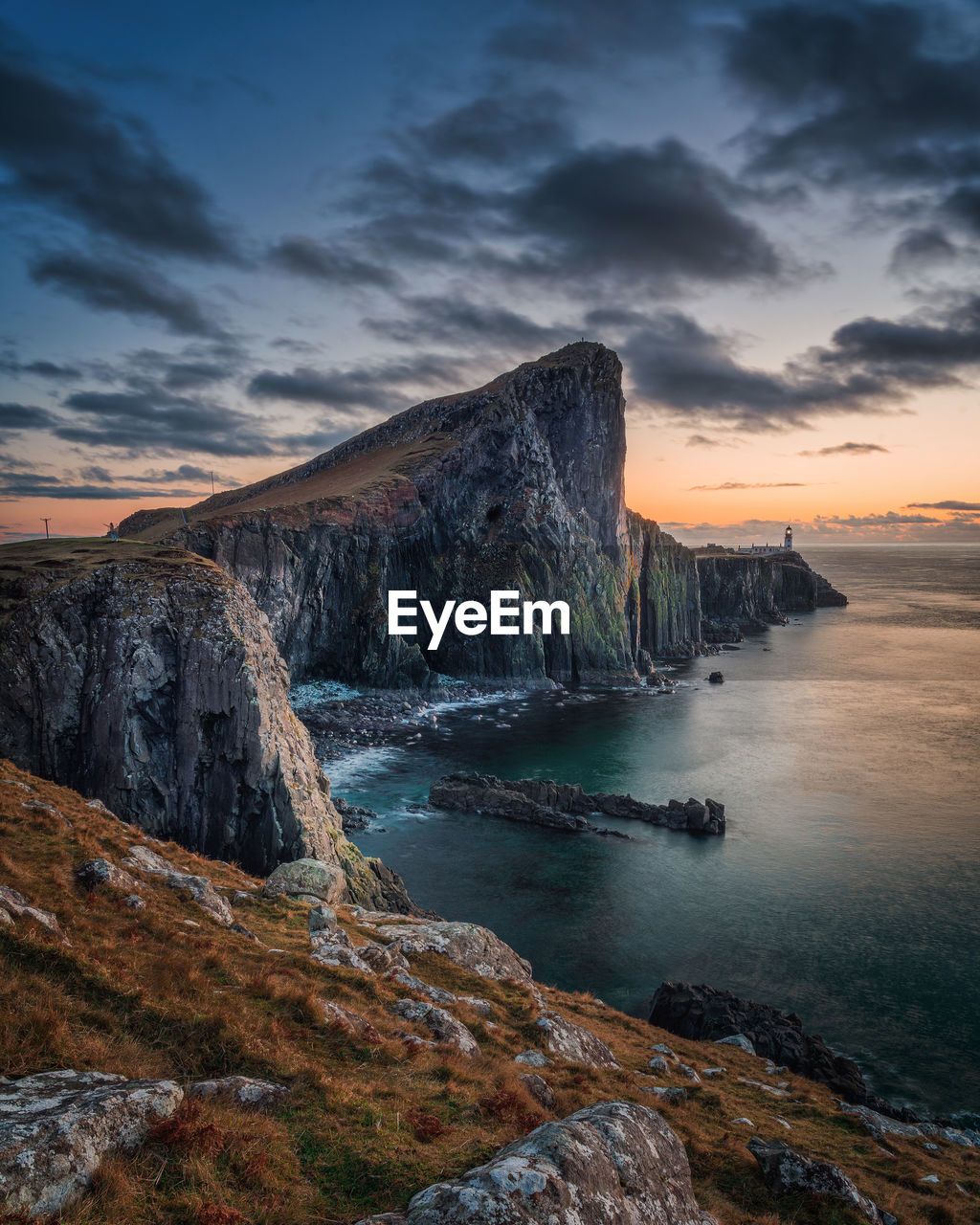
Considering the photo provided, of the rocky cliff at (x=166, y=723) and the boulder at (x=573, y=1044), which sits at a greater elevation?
the rocky cliff at (x=166, y=723)

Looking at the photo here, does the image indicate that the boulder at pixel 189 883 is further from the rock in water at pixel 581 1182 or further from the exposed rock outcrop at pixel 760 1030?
the exposed rock outcrop at pixel 760 1030

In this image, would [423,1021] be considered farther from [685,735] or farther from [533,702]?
[533,702]

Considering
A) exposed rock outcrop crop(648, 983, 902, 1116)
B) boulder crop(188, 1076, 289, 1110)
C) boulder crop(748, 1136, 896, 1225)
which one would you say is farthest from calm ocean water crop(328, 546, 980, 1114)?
boulder crop(188, 1076, 289, 1110)

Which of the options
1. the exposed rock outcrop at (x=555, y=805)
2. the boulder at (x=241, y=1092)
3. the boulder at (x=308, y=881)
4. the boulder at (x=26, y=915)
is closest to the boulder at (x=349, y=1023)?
the boulder at (x=241, y=1092)

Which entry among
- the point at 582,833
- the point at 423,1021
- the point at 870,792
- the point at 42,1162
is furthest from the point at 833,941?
the point at 42,1162

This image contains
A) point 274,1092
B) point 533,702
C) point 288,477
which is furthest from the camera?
point 288,477

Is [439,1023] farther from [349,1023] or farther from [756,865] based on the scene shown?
[756,865]

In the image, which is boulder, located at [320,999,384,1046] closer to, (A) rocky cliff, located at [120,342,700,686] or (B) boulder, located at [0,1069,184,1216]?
(B) boulder, located at [0,1069,184,1216]
